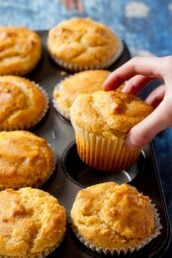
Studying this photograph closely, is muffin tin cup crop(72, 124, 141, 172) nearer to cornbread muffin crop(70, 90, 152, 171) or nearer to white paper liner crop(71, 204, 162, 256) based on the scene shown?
cornbread muffin crop(70, 90, 152, 171)

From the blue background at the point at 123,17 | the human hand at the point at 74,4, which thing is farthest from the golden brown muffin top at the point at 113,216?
the human hand at the point at 74,4

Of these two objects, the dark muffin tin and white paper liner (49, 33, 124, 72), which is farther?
white paper liner (49, 33, 124, 72)

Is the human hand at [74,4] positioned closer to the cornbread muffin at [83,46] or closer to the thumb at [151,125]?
the cornbread muffin at [83,46]

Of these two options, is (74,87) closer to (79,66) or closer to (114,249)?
(79,66)

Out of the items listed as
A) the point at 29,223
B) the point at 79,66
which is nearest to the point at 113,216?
the point at 29,223

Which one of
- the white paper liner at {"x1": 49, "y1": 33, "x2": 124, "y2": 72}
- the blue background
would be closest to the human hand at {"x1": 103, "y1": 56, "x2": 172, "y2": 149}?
the white paper liner at {"x1": 49, "y1": 33, "x2": 124, "y2": 72}
